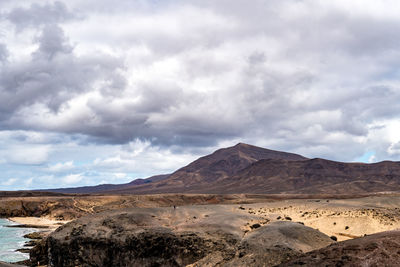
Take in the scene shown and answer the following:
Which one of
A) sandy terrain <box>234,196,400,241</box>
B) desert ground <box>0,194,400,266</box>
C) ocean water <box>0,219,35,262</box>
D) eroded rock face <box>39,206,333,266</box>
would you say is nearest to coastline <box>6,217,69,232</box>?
ocean water <box>0,219,35,262</box>

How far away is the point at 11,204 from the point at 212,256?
75.5 m

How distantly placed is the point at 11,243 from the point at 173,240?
1253 inches

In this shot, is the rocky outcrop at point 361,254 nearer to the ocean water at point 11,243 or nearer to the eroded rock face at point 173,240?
the eroded rock face at point 173,240

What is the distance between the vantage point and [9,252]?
121ft

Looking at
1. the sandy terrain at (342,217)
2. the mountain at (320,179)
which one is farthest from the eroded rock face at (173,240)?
the mountain at (320,179)

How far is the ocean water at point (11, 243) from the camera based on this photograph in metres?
34.1

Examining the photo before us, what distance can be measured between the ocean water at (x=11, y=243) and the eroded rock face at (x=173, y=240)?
40.7ft

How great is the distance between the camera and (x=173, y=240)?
2017 centimetres

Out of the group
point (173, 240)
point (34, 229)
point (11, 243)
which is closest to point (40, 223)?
point (34, 229)

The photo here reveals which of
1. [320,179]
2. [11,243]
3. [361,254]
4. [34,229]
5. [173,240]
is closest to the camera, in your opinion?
[361,254]

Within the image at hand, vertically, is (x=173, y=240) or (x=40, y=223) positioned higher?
(x=173, y=240)

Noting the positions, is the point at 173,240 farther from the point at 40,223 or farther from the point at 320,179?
the point at 320,179

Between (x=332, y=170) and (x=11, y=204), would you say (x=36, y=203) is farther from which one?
(x=332, y=170)

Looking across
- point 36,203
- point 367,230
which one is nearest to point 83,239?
point 367,230
